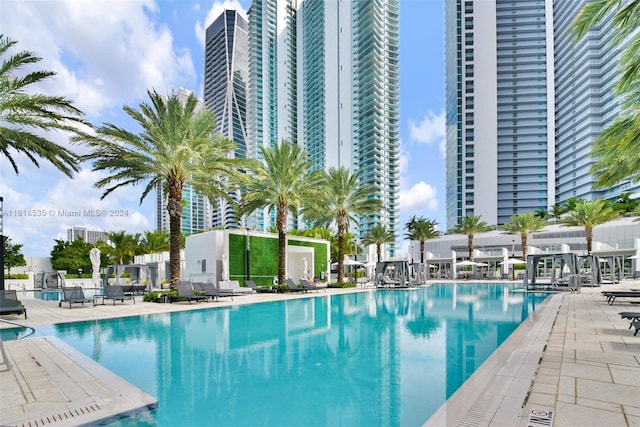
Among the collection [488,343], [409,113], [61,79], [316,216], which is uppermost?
[409,113]

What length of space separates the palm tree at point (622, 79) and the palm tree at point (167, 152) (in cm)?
1278

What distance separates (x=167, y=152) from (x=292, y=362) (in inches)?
485

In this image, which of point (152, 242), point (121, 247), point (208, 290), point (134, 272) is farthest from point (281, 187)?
point (152, 242)

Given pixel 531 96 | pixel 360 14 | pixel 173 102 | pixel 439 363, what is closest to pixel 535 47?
pixel 531 96

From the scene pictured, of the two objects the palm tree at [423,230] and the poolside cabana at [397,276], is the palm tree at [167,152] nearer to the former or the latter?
the poolside cabana at [397,276]

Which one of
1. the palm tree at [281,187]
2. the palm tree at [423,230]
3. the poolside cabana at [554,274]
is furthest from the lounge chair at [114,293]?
the palm tree at [423,230]

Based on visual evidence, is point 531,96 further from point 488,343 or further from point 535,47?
point 488,343

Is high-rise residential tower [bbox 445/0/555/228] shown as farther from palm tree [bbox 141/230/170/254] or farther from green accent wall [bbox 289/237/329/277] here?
palm tree [bbox 141/230/170/254]

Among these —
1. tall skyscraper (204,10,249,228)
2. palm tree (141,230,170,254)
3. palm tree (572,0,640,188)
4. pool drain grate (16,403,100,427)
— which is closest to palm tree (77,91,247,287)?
pool drain grate (16,403,100,427)

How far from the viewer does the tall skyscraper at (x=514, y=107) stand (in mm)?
94812

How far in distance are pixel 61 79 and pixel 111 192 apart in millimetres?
6829

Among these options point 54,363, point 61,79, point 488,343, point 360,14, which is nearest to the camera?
point 54,363

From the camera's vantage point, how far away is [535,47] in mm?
100312

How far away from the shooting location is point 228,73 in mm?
122938
